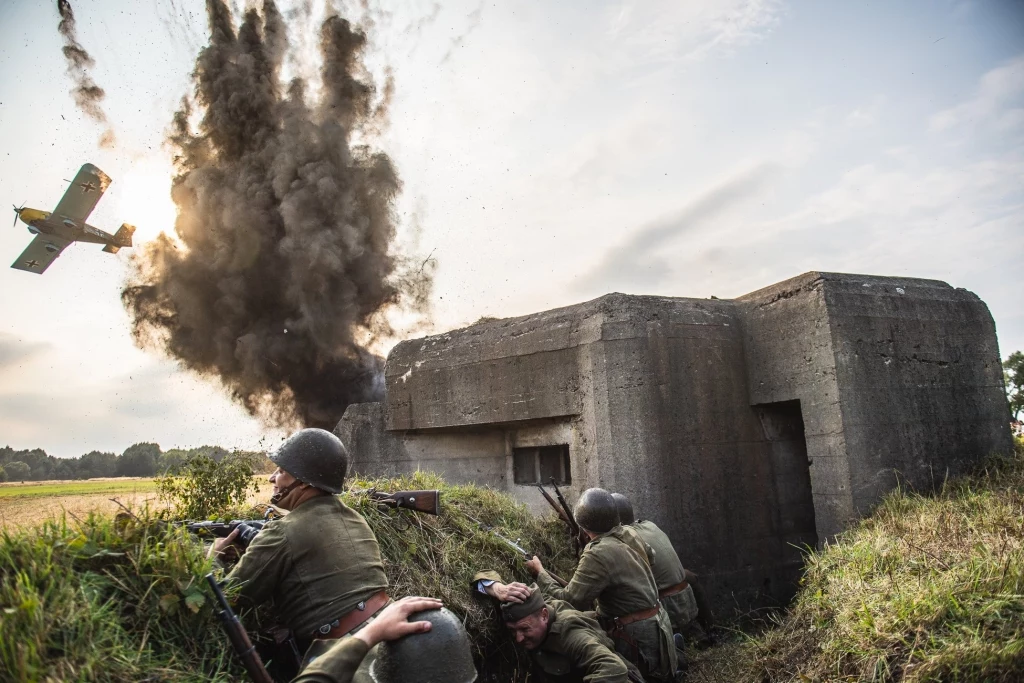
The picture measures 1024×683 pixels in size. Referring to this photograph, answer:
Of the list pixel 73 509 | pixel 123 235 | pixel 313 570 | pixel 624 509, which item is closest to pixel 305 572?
pixel 313 570

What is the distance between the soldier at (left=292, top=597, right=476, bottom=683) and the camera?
2492 millimetres

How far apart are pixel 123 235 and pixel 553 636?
614 inches

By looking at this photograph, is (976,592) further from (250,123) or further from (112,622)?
(250,123)

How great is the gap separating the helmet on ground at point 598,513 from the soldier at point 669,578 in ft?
1.89

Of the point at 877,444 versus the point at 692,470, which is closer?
the point at 877,444

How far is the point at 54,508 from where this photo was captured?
2.83 meters

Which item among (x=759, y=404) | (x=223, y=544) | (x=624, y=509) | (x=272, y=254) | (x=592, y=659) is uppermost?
(x=272, y=254)

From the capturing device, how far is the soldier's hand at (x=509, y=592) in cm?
404

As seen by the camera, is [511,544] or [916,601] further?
[511,544]

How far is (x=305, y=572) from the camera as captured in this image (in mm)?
2885

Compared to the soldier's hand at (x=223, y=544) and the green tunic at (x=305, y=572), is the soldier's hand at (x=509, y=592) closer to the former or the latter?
the green tunic at (x=305, y=572)

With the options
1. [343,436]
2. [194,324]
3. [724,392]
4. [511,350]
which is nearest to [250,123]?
[194,324]

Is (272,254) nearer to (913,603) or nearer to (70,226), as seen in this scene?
(70,226)

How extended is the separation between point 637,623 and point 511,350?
352cm
